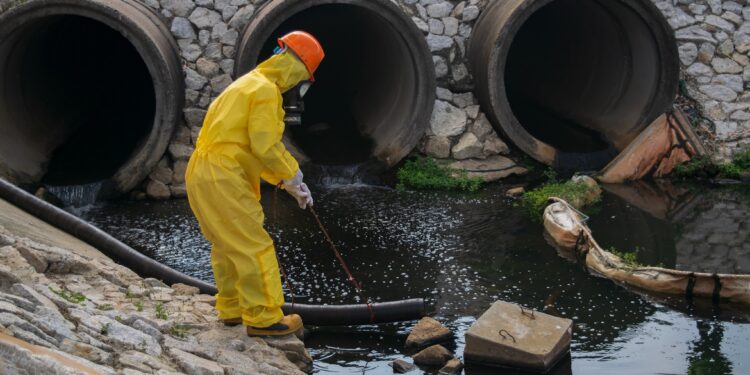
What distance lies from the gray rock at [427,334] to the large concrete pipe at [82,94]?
5112 millimetres

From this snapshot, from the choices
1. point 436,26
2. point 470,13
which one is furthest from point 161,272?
point 470,13

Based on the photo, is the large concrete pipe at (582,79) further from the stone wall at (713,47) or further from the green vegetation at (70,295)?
the green vegetation at (70,295)

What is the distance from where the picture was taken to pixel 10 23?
9.91 metres

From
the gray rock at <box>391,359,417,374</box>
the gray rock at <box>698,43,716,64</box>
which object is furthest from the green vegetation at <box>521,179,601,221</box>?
the gray rock at <box>391,359,417,374</box>

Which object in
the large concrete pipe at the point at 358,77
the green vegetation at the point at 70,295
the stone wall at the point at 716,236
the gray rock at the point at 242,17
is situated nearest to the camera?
the green vegetation at the point at 70,295

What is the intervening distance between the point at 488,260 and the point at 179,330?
11.8 ft

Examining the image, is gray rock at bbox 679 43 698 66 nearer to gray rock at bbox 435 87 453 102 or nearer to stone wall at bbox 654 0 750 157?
stone wall at bbox 654 0 750 157

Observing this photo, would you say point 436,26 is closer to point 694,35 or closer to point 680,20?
point 680,20

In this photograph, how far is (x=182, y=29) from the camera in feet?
36.4

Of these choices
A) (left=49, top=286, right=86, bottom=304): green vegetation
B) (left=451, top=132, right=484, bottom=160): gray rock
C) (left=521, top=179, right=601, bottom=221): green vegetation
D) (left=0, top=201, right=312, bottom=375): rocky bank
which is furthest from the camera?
(left=451, top=132, right=484, bottom=160): gray rock

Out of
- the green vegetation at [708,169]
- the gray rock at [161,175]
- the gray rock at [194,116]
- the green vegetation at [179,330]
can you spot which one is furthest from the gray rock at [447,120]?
the green vegetation at [179,330]

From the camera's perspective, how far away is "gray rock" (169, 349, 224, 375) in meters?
4.98

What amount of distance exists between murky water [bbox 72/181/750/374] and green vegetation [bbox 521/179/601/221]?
17 centimetres

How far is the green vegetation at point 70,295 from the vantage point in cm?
535
